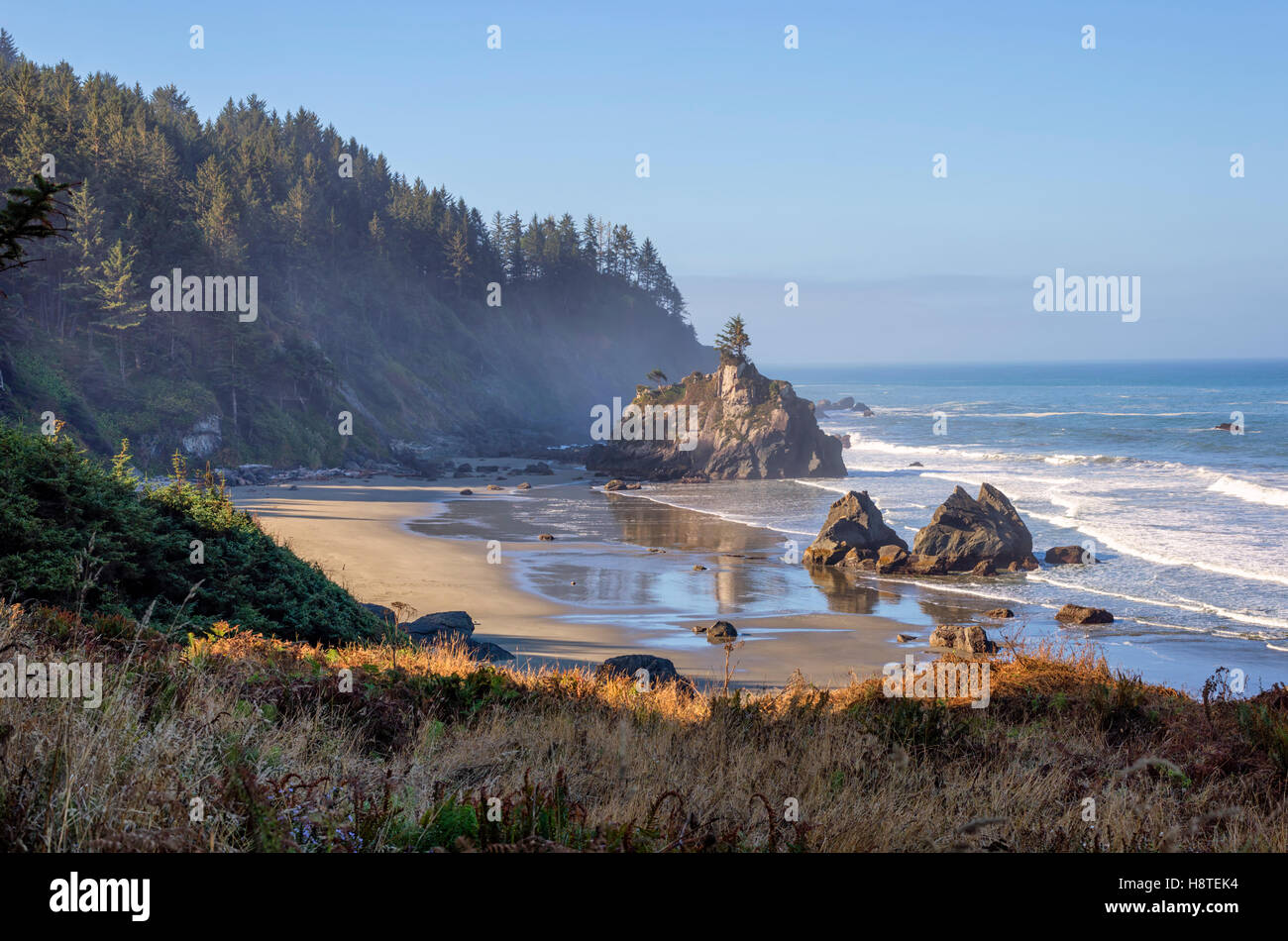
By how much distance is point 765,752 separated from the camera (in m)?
6.70

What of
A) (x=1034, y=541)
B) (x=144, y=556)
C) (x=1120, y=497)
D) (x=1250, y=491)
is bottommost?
(x=1034, y=541)

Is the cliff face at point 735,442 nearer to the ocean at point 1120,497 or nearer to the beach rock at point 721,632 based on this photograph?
the ocean at point 1120,497

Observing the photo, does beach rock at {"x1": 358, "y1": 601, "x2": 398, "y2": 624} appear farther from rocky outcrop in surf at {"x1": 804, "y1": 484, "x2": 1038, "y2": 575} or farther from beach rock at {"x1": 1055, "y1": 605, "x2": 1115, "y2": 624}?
beach rock at {"x1": 1055, "y1": 605, "x2": 1115, "y2": 624}

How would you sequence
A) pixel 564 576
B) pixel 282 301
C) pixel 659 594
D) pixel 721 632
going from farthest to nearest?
pixel 282 301, pixel 564 576, pixel 659 594, pixel 721 632

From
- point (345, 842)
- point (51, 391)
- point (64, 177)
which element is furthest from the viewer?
point (64, 177)

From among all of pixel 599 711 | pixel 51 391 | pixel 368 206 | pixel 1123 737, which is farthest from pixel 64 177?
pixel 1123 737

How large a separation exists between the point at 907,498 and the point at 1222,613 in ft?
81.8

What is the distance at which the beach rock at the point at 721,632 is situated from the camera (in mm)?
21359

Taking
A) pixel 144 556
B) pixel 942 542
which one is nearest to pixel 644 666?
pixel 144 556

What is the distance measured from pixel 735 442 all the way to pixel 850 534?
3187 centimetres

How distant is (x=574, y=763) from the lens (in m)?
6.00

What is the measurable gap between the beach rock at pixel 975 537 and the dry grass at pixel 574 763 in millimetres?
20721

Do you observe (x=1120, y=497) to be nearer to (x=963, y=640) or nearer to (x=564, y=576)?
(x=963, y=640)
